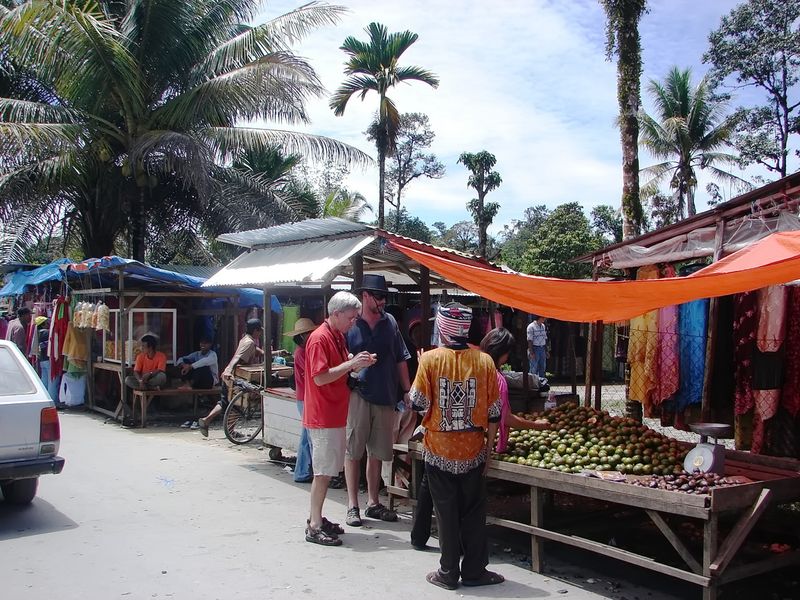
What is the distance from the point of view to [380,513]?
625 centimetres

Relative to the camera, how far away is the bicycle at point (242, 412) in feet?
33.2

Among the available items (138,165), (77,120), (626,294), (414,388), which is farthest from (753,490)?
(77,120)

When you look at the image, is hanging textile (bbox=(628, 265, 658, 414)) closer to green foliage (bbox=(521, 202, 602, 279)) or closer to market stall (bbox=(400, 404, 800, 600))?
market stall (bbox=(400, 404, 800, 600))

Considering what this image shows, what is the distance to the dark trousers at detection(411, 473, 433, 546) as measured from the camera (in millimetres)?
5289

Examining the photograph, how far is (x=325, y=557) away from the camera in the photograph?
5.26m

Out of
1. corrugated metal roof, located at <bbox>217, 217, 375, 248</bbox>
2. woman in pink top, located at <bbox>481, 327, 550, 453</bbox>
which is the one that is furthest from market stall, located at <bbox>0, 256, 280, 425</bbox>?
woman in pink top, located at <bbox>481, 327, 550, 453</bbox>

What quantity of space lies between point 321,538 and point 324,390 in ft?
3.80

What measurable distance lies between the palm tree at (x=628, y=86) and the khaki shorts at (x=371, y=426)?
27.6 feet

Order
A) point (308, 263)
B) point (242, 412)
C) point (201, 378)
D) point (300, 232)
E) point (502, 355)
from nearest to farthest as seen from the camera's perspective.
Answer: point (502, 355) < point (308, 263) < point (300, 232) < point (242, 412) < point (201, 378)

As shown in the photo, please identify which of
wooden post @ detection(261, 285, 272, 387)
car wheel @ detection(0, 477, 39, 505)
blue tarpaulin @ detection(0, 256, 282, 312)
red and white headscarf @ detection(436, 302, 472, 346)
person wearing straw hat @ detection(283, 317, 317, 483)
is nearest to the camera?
red and white headscarf @ detection(436, 302, 472, 346)

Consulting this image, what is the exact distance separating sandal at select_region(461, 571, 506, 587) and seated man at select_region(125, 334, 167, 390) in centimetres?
842

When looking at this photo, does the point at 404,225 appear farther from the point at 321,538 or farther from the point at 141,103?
the point at 321,538

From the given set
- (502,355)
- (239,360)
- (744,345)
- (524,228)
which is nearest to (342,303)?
(502,355)

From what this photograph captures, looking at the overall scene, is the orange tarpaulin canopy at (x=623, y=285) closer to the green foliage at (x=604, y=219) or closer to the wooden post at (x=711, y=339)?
the wooden post at (x=711, y=339)
